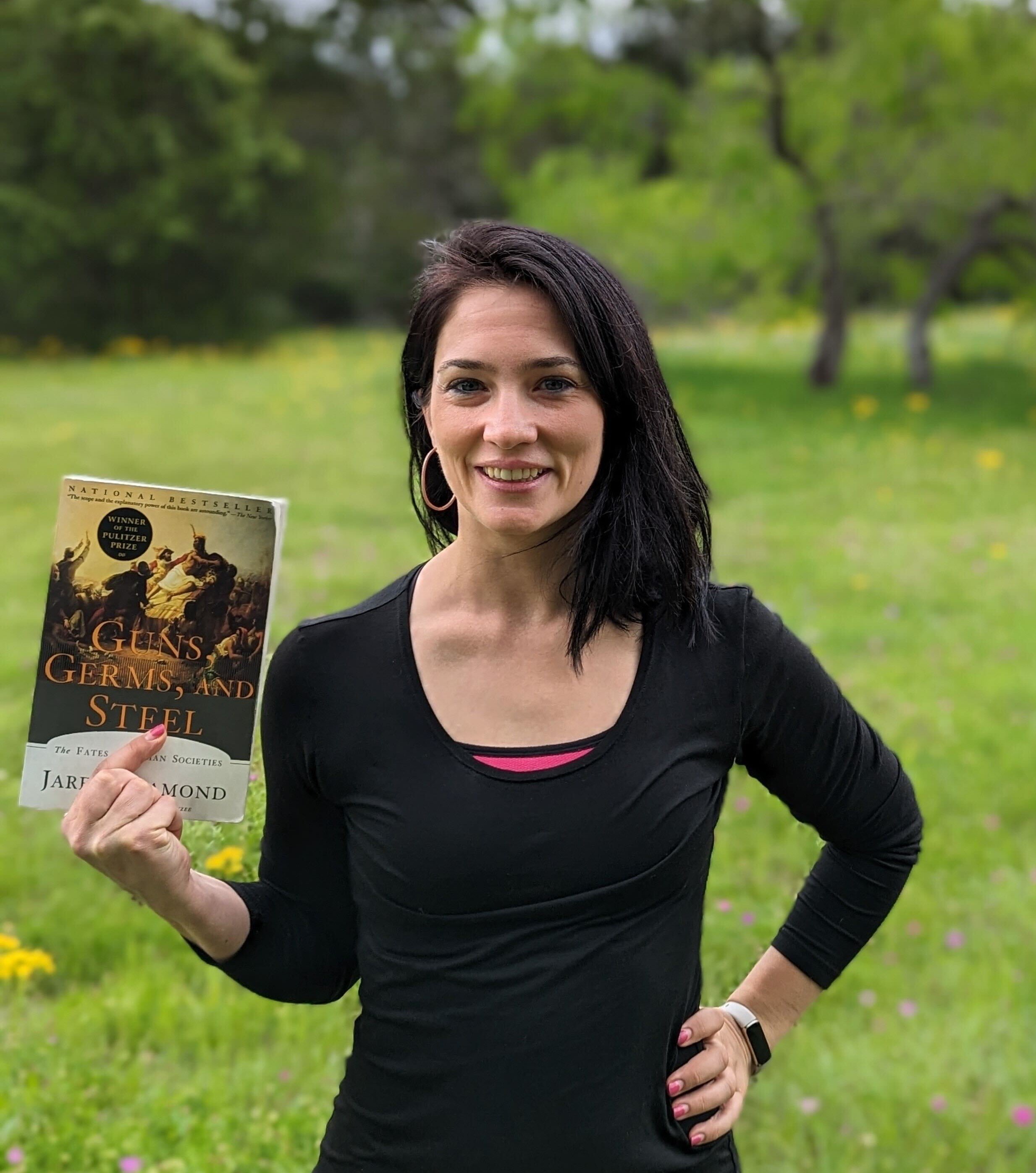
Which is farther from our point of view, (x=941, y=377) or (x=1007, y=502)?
(x=941, y=377)

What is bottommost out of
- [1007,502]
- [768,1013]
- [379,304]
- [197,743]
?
[768,1013]

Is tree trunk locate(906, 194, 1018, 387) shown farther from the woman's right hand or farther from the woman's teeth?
the woman's right hand

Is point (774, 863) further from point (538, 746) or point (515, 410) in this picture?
point (515, 410)

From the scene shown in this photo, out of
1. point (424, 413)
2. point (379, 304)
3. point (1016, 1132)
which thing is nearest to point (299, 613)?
point (1016, 1132)

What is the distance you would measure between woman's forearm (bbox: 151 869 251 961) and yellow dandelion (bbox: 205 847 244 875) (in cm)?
76

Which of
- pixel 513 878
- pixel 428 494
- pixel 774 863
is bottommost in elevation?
pixel 774 863

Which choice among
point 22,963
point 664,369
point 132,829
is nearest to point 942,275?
point 664,369

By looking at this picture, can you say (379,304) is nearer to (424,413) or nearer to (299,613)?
(299,613)

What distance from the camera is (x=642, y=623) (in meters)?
1.58

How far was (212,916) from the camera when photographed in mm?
1542

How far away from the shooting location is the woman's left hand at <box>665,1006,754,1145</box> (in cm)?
156

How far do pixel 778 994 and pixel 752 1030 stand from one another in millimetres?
69

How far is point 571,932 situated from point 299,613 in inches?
188

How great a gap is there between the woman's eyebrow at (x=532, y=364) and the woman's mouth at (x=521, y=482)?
0.11m
